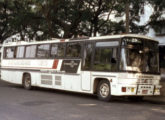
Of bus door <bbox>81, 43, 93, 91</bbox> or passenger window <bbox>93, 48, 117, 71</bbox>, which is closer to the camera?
passenger window <bbox>93, 48, 117, 71</bbox>

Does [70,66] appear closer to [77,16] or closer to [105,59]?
[105,59]

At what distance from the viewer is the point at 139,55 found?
1336 centimetres

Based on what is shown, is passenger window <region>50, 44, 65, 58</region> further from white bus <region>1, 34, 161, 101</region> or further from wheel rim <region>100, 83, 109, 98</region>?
wheel rim <region>100, 83, 109, 98</region>

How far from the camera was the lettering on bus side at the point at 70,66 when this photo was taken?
15.3m

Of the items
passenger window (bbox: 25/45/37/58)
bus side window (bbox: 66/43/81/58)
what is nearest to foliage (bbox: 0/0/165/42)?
passenger window (bbox: 25/45/37/58)

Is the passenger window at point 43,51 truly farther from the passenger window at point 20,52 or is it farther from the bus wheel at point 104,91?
the bus wheel at point 104,91

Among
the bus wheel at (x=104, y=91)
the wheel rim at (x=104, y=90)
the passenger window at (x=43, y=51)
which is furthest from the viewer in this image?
the passenger window at (x=43, y=51)

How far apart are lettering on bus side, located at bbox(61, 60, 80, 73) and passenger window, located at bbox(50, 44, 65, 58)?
601 millimetres

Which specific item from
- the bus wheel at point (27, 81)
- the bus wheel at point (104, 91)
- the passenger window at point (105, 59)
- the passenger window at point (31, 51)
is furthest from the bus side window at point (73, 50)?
the bus wheel at point (27, 81)

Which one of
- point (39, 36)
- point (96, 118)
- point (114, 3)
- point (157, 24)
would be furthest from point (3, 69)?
point (96, 118)

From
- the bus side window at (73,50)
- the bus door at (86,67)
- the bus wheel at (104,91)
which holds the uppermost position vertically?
the bus side window at (73,50)

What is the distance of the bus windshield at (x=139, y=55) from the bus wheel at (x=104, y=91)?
130cm

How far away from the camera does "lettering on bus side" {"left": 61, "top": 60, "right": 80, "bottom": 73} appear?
1531cm

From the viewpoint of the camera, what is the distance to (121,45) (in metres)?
13.0
